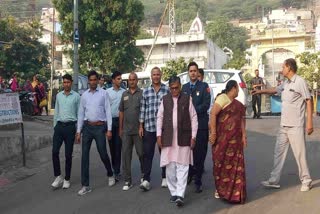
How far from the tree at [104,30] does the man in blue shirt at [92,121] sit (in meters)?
22.8

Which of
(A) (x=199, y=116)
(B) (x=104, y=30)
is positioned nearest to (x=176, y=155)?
(A) (x=199, y=116)

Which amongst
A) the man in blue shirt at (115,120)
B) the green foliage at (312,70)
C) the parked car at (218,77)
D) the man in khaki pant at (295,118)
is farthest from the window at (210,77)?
the green foliage at (312,70)

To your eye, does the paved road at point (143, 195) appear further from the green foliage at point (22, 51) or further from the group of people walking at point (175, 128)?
the green foliage at point (22, 51)

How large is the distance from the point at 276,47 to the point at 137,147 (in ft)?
174

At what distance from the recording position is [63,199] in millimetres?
7758

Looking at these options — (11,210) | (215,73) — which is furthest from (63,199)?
(215,73)

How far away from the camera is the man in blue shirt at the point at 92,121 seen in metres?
8.01

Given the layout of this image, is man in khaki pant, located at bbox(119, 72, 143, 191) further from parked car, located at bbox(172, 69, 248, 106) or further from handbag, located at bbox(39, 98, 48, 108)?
handbag, located at bbox(39, 98, 48, 108)

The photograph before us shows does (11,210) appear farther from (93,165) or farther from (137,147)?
(93,165)

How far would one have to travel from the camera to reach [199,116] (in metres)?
7.63

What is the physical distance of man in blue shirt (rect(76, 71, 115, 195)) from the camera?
26.3 feet

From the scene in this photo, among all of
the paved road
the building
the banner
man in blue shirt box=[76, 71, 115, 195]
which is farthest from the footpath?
the building

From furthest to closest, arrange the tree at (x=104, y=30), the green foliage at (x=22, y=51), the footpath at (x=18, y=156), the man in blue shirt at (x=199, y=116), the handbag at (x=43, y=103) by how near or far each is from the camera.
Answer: the green foliage at (x=22, y=51) < the tree at (x=104, y=30) < the handbag at (x=43, y=103) < the footpath at (x=18, y=156) < the man in blue shirt at (x=199, y=116)

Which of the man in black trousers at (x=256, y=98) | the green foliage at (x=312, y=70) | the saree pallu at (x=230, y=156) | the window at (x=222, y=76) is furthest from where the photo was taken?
the green foliage at (x=312, y=70)
